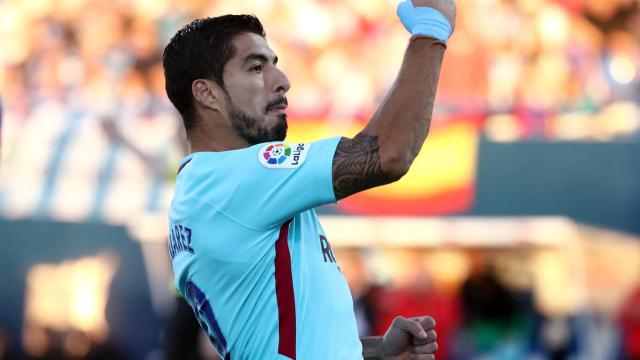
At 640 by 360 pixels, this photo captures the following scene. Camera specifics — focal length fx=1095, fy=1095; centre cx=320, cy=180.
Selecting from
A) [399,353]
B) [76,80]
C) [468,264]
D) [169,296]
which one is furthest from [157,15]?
[399,353]

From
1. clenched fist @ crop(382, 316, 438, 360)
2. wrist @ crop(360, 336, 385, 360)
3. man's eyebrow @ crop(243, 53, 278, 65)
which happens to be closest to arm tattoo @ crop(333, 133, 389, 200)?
man's eyebrow @ crop(243, 53, 278, 65)

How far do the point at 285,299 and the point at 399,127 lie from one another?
0.65 metres

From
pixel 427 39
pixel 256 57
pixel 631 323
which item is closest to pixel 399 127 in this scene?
pixel 427 39

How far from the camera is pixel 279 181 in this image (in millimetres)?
3188

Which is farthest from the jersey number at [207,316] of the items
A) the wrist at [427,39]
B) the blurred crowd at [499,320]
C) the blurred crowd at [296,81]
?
the blurred crowd at [296,81]

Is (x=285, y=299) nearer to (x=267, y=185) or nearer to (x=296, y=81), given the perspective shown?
(x=267, y=185)

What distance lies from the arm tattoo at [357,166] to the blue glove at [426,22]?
1.15 ft

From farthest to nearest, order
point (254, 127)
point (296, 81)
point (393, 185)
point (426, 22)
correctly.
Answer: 1. point (296, 81)
2. point (393, 185)
3. point (254, 127)
4. point (426, 22)

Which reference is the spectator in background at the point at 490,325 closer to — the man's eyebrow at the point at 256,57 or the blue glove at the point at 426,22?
the man's eyebrow at the point at 256,57

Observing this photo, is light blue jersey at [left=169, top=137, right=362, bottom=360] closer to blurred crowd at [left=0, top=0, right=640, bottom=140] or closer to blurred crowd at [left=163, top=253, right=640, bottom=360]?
blurred crowd at [left=163, top=253, right=640, bottom=360]

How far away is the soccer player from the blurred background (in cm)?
823

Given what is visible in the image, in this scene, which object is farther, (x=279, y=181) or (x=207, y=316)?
(x=207, y=316)

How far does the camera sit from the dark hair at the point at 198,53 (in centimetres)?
358

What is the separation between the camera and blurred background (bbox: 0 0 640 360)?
1234cm
